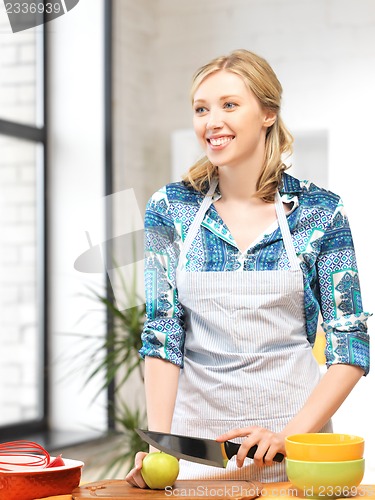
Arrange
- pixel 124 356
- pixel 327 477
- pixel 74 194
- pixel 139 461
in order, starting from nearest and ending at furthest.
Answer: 1. pixel 327 477
2. pixel 139 461
3. pixel 124 356
4. pixel 74 194

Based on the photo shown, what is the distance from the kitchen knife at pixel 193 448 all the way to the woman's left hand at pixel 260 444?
0.02 m

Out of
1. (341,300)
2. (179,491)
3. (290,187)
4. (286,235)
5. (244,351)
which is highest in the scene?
(290,187)

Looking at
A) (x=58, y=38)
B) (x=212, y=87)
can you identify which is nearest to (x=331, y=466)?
(x=212, y=87)

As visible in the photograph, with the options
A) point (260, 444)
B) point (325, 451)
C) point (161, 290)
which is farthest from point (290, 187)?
point (325, 451)

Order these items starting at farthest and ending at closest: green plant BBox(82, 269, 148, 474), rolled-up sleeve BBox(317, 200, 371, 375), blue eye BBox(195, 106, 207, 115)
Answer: green plant BBox(82, 269, 148, 474) < blue eye BBox(195, 106, 207, 115) < rolled-up sleeve BBox(317, 200, 371, 375)

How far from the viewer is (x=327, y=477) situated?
54.5 inches

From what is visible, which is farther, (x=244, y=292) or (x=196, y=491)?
(x=244, y=292)

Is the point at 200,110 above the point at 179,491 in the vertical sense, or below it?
above

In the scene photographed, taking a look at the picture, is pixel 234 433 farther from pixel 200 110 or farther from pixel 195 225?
pixel 200 110

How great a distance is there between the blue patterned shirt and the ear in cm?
14

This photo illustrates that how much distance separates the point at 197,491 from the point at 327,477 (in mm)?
221

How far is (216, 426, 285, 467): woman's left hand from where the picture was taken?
1.57m

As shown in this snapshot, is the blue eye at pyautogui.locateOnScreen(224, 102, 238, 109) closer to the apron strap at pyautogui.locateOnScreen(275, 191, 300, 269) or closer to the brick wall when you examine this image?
the apron strap at pyautogui.locateOnScreen(275, 191, 300, 269)

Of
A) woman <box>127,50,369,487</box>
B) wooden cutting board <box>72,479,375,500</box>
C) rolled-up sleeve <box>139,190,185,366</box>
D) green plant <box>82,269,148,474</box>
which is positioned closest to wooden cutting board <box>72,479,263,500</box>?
wooden cutting board <box>72,479,375,500</box>
